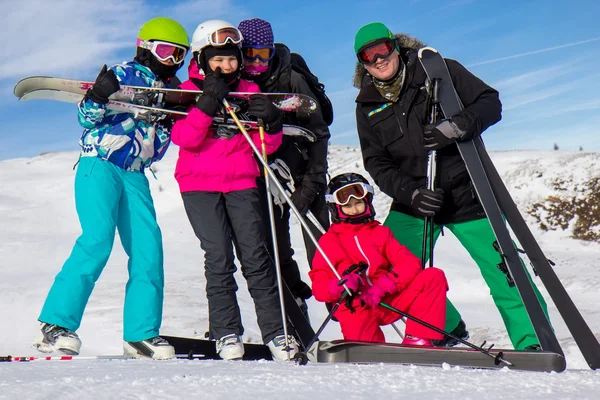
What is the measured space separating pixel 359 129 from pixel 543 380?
7.88 ft

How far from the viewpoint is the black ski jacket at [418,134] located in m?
4.55

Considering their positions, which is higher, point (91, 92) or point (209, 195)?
point (91, 92)

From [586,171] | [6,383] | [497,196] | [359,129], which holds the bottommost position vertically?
[6,383]

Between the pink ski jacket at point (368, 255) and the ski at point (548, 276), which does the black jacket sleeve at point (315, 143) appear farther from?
the ski at point (548, 276)

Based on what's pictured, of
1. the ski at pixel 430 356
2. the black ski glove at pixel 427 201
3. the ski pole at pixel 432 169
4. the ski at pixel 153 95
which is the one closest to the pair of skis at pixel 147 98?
the ski at pixel 153 95

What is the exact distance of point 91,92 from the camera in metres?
4.26

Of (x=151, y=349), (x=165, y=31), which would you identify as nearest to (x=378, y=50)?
(x=165, y=31)

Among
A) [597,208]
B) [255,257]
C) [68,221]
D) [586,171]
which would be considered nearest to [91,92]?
[255,257]

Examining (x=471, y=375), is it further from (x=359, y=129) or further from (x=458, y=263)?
(x=458, y=263)

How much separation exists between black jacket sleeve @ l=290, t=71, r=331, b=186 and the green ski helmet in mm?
878

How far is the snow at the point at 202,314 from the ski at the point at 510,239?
0.78 ft

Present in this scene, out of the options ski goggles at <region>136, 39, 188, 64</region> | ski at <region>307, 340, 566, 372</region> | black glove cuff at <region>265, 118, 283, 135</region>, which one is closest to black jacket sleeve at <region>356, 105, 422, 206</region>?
black glove cuff at <region>265, 118, 283, 135</region>

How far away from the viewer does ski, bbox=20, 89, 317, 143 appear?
446 centimetres

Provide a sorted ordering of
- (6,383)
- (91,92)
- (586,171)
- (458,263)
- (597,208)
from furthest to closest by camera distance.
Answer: (586,171), (597,208), (458,263), (91,92), (6,383)
